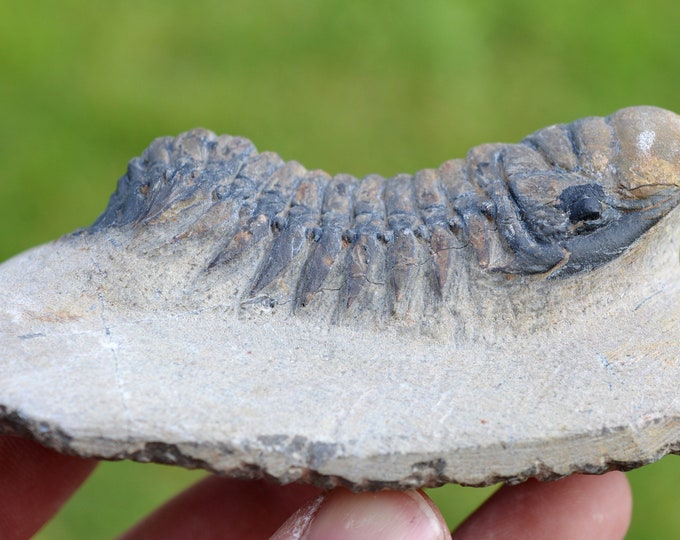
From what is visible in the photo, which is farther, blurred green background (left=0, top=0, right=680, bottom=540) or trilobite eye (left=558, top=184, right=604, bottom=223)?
blurred green background (left=0, top=0, right=680, bottom=540)

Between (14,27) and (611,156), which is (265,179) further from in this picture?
(14,27)

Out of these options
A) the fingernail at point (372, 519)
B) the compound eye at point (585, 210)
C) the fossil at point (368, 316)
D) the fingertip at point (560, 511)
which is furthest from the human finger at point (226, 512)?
the compound eye at point (585, 210)

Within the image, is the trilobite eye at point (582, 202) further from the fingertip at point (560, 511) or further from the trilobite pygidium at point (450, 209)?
the fingertip at point (560, 511)

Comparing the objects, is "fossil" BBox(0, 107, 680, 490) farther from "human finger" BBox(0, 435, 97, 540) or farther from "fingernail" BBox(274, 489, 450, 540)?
"human finger" BBox(0, 435, 97, 540)

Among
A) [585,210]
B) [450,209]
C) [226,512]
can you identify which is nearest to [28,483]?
[226,512]

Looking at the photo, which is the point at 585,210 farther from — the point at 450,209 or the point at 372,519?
the point at 372,519

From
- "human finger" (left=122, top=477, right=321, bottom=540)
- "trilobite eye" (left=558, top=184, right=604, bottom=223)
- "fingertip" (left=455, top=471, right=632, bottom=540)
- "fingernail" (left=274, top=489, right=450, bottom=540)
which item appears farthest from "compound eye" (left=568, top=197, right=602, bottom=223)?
"human finger" (left=122, top=477, right=321, bottom=540)
